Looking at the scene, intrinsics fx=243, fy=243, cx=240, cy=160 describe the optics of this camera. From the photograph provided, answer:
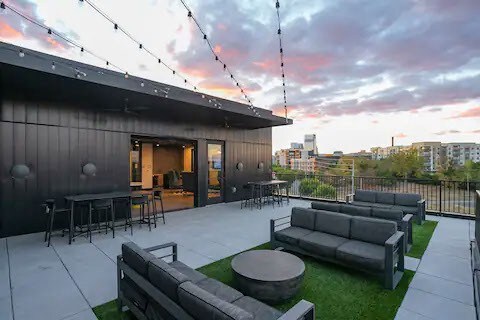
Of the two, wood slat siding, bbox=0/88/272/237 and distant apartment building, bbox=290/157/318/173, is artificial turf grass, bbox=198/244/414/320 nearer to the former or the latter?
wood slat siding, bbox=0/88/272/237

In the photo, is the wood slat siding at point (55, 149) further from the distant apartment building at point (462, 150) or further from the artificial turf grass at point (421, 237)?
the distant apartment building at point (462, 150)

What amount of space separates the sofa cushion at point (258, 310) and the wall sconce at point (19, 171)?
5.40 meters

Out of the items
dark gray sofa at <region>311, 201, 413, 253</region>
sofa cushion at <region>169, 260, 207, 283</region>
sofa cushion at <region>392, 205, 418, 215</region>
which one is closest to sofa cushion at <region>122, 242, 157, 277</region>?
sofa cushion at <region>169, 260, 207, 283</region>

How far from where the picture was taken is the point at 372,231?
11.0 ft

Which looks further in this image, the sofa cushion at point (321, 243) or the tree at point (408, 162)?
the tree at point (408, 162)

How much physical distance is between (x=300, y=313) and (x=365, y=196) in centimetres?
590

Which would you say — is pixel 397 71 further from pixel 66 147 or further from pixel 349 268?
pixel 66 147

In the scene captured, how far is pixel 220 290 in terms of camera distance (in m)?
2.03

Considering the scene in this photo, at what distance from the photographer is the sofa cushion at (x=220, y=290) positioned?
193 cm

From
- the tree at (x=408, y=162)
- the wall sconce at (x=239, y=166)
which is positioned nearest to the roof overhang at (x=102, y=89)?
the wall sconce at (x=239, y=166)

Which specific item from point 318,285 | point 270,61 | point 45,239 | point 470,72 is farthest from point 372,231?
point 470,72

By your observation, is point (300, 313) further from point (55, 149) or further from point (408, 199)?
point (55, 149)

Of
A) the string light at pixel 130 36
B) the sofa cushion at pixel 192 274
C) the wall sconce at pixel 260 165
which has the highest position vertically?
the string light at pixel 130 36

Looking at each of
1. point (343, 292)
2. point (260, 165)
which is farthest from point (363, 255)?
point (260, 165)
